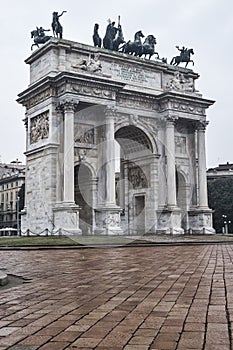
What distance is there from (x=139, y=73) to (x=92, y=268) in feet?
104

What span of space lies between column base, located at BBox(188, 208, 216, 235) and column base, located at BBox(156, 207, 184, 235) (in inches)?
82.8

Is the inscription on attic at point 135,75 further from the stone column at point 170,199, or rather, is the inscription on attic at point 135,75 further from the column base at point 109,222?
the column base at point 109,222

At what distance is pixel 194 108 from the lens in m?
42.0

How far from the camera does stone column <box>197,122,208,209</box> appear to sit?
41.4 metres

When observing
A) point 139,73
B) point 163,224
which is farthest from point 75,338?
point 139,73

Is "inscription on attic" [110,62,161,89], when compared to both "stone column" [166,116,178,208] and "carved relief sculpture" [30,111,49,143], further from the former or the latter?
"carved relief sculpture" [30,111,49,143]

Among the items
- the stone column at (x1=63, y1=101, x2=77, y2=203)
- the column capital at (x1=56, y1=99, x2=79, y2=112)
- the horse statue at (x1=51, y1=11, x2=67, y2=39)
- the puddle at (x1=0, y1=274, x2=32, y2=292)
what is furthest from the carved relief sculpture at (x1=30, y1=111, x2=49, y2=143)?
the puddle at (x1=0, y1=274, x2=32, y2=292)

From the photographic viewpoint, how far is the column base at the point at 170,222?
126 ft

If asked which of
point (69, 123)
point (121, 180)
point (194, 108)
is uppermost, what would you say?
point (194, 108)

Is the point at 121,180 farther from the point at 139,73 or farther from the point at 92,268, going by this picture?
the point at 92,268

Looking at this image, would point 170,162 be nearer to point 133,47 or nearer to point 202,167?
point 202,167

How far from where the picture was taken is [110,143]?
36.2 metres

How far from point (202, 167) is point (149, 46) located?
37.5 ft

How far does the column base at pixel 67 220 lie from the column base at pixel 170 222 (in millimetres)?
8524
